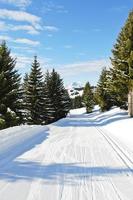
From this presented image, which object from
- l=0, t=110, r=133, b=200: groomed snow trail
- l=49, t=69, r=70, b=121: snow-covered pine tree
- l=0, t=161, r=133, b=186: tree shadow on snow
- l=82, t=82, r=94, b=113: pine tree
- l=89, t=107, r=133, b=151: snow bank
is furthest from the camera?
l=82, t=82, r=94, b=113: pine tree

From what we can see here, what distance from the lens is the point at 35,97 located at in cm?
4850

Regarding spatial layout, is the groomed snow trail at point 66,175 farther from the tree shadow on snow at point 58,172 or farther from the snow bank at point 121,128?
the snow bank at point 121,128

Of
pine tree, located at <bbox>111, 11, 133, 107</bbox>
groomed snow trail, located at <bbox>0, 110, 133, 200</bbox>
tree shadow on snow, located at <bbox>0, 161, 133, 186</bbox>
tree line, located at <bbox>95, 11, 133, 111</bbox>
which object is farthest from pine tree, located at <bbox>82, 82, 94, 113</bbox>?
tree shadow on snow, located at <bbox>0, 161, 133, 186</bbox>

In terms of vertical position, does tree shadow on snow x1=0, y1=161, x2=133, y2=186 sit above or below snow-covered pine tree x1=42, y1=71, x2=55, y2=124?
below

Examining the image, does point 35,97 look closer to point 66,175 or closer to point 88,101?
point 66,175

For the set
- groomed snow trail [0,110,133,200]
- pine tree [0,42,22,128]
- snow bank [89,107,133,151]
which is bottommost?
groomed snow trail [0,110,133,200]

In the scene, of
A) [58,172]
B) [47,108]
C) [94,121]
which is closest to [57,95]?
[47,108]

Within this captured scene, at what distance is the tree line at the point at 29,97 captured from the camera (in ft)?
124

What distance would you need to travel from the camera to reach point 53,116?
186 ft

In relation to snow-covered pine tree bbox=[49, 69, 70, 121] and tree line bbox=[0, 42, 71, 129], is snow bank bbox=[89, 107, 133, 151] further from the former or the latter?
snow-covered pine tree bbox=[49, 69, 70, 121]

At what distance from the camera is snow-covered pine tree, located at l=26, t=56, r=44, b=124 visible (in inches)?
1895

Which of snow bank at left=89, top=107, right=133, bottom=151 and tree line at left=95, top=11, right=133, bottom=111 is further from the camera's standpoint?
tree line at left=95, top=11, right=133, bottom=111

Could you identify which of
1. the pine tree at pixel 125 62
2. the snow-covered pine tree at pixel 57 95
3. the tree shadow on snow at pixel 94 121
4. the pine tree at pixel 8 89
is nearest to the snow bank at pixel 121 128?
the tree shadow on snow at pixel 94 121

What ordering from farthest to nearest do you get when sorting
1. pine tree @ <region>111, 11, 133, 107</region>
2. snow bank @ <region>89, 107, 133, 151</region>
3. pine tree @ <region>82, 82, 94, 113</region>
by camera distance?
pine tree @ <region>82, 82, 94, 113</region>
pine tree @ <region>111, 11, 133, 107</region>
snow bank @ <region>89, 107, 133, 151</region>
